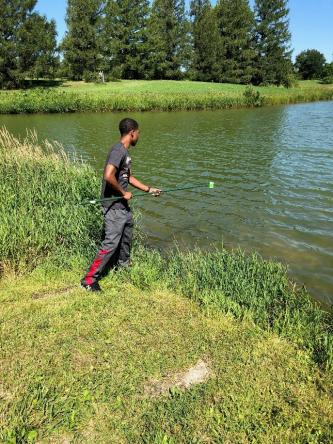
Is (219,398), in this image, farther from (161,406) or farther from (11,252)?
(11,252)

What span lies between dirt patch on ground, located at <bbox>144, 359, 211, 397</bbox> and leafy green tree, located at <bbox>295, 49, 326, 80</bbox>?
104307mm

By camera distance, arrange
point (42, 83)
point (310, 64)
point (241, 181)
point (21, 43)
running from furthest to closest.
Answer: point (310, 64)
point (42, 83)
point (21, 43)
point (241, 181)

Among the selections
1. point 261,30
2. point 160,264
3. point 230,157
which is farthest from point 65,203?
point 261,30

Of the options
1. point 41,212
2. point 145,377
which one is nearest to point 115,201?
point 41,212

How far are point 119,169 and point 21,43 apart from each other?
55731 mm

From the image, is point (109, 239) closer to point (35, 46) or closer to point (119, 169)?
point (119, 169)

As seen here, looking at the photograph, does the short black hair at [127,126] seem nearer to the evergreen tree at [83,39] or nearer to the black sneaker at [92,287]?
the black sneaker at [92,287]

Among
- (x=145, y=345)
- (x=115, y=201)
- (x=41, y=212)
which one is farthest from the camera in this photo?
(x=41, y=212)

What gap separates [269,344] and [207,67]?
72.3 meters

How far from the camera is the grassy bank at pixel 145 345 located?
3.59 meters

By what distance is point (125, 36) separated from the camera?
63969mm

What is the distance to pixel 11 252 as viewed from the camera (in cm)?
671

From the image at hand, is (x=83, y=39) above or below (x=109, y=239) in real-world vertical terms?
above

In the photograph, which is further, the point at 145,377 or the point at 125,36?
the point at 125,36
